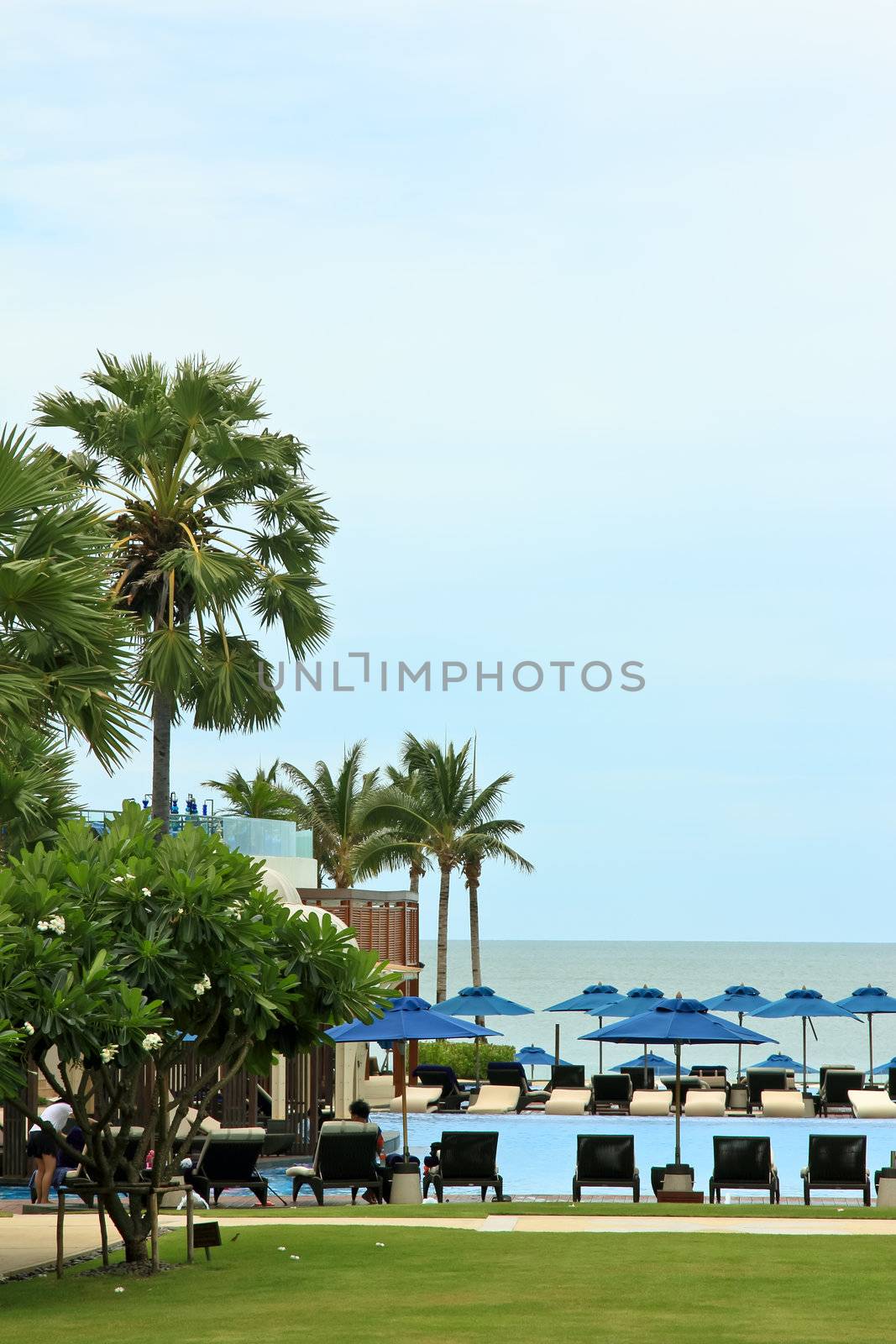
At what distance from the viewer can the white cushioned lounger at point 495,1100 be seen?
30.3 m

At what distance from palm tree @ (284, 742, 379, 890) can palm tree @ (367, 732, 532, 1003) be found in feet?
1.89

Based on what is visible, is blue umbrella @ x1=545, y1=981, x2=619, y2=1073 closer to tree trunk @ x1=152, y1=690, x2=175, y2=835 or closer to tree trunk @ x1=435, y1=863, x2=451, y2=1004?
tree trunk @ x1=435, y1=863, x2=451, y2=1004

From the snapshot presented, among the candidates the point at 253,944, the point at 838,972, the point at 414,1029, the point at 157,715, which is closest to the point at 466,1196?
the point at 414,1029

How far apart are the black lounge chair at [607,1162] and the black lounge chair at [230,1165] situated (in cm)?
365

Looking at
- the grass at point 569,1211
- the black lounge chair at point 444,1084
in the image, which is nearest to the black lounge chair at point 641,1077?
the black lounge chair at point 444,1084

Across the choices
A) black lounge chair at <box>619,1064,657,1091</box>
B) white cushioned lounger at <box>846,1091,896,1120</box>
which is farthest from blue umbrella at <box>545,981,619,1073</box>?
white cushioned lounger at <box>846,1091,896,1120</box>

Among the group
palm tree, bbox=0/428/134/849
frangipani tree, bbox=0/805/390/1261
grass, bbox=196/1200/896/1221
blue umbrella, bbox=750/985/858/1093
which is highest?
palm tree, bbox=0/428/134/849

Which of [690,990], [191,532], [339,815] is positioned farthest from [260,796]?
[690,990]

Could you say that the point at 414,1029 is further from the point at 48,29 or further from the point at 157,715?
the point at 48,29

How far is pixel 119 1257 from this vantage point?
12.9 metres

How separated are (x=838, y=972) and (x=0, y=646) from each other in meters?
168

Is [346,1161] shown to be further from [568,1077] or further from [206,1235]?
[568,1077]

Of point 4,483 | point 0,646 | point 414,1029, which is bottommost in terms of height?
point 414,1029

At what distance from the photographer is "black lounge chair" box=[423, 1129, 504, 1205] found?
59.4 ft
